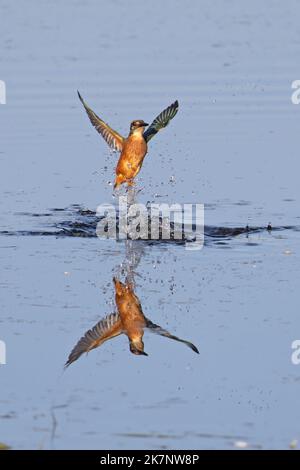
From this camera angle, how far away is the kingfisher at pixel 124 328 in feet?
23.8

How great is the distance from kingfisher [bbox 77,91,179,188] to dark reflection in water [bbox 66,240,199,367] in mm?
1760

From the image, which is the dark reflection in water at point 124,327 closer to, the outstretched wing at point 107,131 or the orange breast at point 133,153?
the orange breast at point 133,153

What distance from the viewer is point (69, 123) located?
537 inches

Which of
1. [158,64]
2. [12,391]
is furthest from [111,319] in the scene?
[158,64]

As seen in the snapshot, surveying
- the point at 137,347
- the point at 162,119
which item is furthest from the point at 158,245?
the point at 137,347

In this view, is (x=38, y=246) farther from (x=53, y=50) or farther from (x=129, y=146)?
(x=53, y=50)

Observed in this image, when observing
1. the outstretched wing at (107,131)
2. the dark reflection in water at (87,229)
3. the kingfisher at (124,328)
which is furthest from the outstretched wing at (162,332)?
the outstretched wing at (107,131)

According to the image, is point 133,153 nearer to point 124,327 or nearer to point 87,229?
point 87,229

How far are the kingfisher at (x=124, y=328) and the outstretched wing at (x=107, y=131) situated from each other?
231cm

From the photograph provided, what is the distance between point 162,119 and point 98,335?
3174 mm

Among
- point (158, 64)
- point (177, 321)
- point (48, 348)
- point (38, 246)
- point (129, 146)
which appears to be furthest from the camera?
point (158, 64)

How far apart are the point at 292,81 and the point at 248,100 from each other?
0.87 meters

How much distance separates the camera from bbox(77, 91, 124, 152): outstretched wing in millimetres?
10289

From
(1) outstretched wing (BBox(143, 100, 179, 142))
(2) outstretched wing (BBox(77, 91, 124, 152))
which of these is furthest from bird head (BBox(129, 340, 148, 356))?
(2) outstretched wing (BBox(77, 91, 124, 152))
